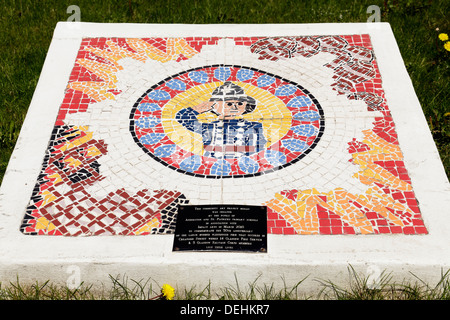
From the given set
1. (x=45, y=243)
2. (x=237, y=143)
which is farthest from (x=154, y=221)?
(x=237, y=143)

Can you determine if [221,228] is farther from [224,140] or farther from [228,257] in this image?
[224,140]

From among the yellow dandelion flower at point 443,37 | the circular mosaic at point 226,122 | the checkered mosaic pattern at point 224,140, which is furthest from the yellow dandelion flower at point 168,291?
the yellow dandelion flower at point 443,37

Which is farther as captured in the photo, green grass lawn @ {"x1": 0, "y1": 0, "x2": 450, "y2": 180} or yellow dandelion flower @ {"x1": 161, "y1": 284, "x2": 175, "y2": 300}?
green grass lawn @ {"x1": 0, "y1": 0, "x2": 450, "y2": 180}

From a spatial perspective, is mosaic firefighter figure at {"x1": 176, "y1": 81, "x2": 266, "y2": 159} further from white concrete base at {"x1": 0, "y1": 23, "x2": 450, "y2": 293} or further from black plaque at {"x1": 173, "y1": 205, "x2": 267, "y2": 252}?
white concrete base at {"x1": 0, "y1": 23, "x2": 450, "y2": 293}

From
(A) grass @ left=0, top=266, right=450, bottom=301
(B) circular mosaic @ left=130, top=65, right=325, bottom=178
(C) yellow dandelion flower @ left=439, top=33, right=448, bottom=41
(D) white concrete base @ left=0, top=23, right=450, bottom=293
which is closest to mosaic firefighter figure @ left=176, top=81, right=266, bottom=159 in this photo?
(B) circular mosaic @ left=130, top=65, right=325, bottom=178

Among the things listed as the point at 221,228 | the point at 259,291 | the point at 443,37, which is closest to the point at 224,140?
the point at 221,228

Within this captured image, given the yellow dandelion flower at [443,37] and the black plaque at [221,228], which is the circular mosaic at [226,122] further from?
the yellow dandelion flower at [443,37]

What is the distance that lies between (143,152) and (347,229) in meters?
1.68

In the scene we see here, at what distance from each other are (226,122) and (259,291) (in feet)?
5.38

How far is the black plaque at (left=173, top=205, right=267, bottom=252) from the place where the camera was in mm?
3916

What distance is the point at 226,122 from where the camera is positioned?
499cm

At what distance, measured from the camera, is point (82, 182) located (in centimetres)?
442

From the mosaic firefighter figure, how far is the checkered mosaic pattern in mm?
11
